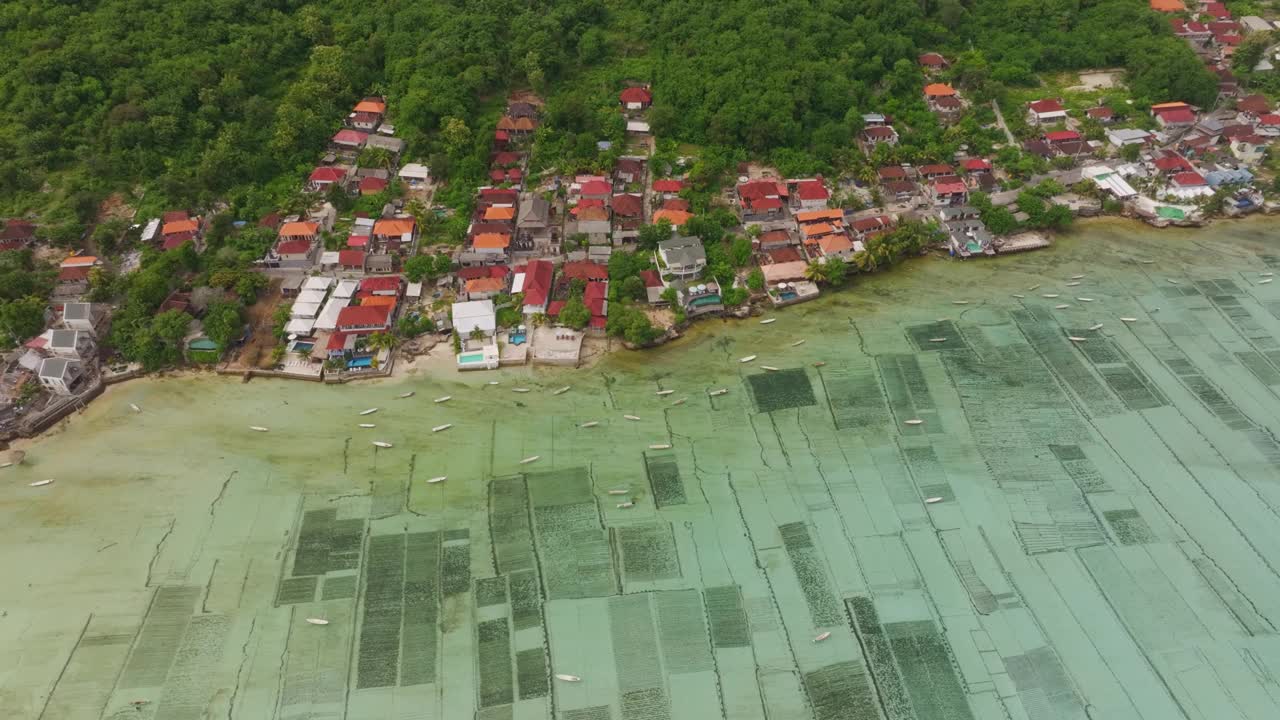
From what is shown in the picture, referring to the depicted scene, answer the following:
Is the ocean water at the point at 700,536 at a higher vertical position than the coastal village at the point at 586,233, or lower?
lower

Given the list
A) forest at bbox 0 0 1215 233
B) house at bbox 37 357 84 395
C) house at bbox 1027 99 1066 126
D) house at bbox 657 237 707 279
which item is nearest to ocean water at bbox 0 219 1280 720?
house at bbox 37 357 84 395

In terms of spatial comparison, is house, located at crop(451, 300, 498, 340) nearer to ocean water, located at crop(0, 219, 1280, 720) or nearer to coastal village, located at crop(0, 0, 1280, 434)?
coastal village, located at crop(0, 0, 1280, 434)

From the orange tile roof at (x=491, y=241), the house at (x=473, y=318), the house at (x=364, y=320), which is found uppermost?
the orange tile roof at (x=491, y=241)

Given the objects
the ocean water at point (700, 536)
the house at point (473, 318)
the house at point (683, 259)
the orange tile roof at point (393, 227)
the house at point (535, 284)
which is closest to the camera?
the ocean water at point (700, 536)

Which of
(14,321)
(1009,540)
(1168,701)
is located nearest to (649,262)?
(1009,540)

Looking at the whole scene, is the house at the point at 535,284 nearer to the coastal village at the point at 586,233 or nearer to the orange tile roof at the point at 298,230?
the coastal village at the point at 586,233

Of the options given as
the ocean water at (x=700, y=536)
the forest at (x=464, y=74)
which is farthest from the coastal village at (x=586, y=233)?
the ocean water at (x=700, y=536)

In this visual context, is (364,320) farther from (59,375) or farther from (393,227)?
(59,375)

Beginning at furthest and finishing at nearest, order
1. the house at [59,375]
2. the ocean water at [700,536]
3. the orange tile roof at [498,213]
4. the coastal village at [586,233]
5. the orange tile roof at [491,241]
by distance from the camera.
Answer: the orange tile roof at [498,213] < the orange tile roof at [491,241] < the coastal village at [586,233] < the house at [59,375] < the ocean water at [700,536]
